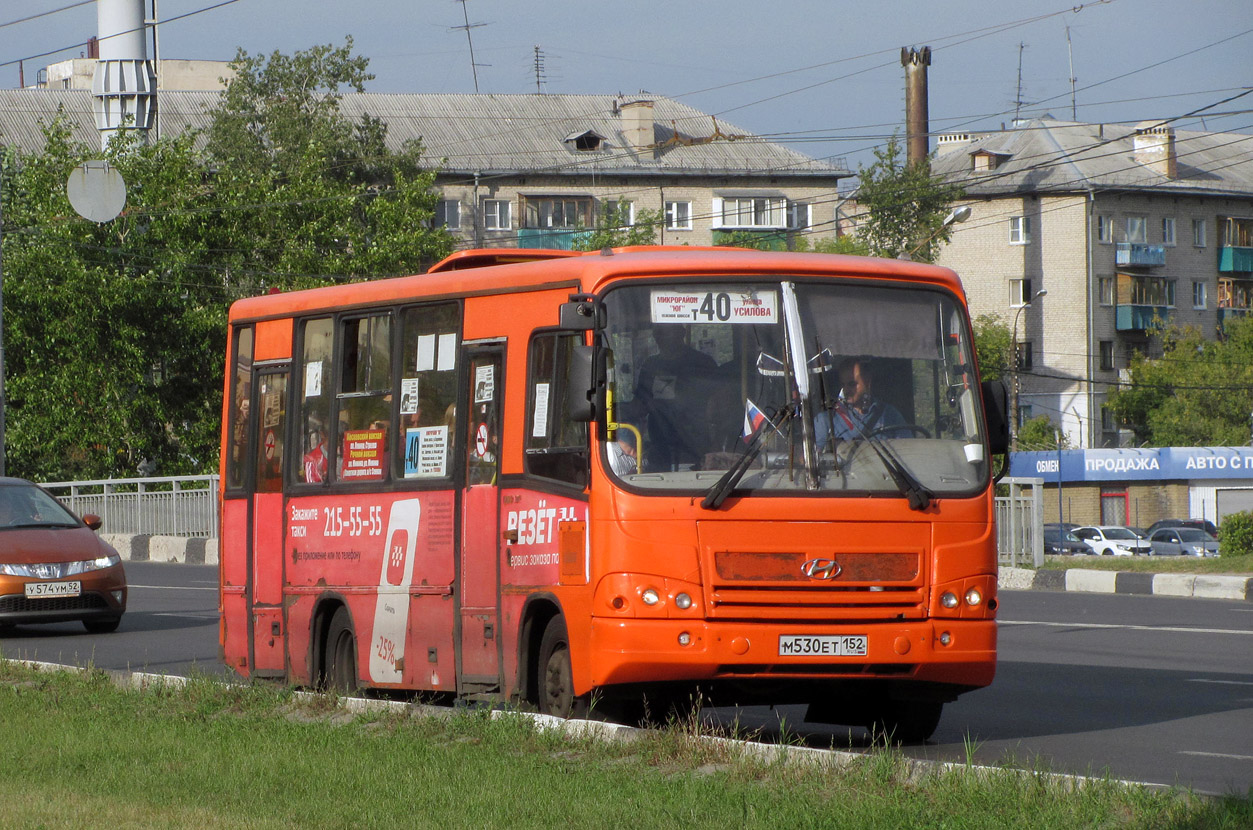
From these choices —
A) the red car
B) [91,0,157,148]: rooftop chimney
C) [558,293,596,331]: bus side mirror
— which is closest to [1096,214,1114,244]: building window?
[91,0,157,148]: rooftop chimney

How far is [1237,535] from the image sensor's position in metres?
32.1

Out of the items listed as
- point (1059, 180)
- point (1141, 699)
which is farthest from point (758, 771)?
point (1059, 180)

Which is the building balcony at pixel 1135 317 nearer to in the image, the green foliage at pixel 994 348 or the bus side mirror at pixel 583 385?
the green foliage at pixel 994 348

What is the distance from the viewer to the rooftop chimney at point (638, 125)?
Result: 8781 cm

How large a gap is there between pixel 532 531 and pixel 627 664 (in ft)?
3.85

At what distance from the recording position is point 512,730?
8789 millimetres

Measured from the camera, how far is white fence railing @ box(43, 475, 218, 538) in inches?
1406

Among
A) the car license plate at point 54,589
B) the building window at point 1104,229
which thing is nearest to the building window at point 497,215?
the building window at point 1104,229

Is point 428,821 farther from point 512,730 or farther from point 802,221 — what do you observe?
point 802,221

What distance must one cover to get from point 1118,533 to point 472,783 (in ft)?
173

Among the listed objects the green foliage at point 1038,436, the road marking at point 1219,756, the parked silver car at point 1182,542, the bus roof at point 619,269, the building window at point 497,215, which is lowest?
the parked silver car at point 1182,542

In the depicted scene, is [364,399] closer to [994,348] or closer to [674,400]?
[674,400]

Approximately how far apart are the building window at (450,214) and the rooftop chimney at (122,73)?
2632cm

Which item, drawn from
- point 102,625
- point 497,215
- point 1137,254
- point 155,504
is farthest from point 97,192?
point 1137,254
